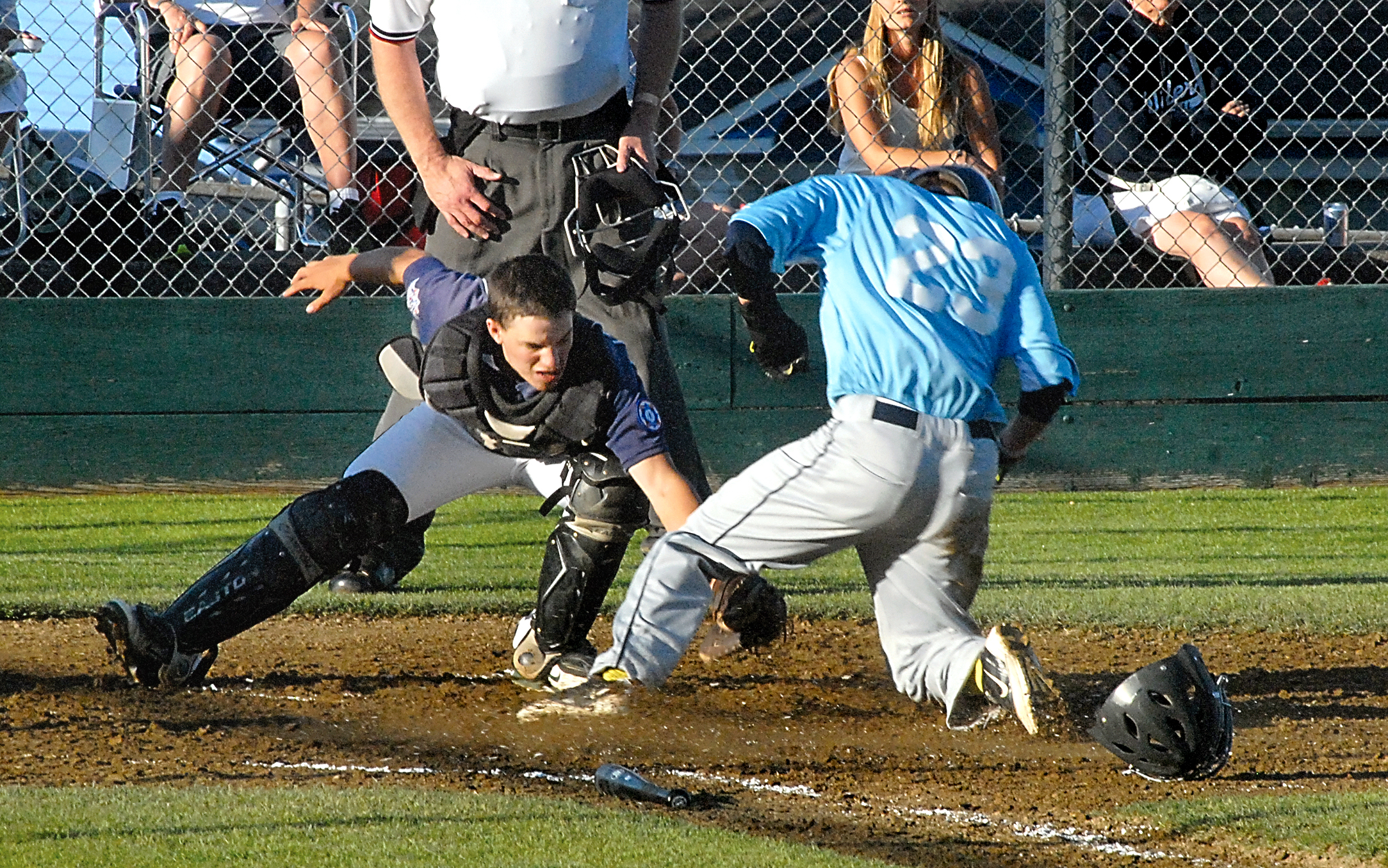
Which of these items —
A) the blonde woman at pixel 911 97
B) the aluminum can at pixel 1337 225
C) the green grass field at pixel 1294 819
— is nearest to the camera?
the green grass field at pixel 1294 819

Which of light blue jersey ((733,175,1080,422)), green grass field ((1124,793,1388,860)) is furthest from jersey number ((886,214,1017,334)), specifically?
green grass field ((1124,793,1388,860))

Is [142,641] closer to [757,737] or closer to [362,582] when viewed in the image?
[757,737]

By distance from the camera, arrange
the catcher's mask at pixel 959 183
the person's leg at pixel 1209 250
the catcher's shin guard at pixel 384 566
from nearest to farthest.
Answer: the catcher's mask at pixel 959 183
the catcher's shin guard at pixel 384 566
the person's leg at pixel 1209 250

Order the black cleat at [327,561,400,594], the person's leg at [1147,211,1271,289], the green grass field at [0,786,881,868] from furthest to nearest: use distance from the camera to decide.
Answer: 1. the person's leg at [1147,211,1271,289]
2. the black cleat at [327,561,400,594]
3. the green grass field at [0,786,881,868]

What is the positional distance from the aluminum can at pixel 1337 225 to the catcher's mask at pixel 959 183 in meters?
4.01

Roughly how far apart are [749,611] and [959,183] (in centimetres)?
115

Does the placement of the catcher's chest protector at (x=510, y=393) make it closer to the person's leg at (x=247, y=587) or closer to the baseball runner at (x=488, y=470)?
the baseball runner at (x=488, y=470)

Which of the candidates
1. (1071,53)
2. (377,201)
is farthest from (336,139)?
(1071,53)

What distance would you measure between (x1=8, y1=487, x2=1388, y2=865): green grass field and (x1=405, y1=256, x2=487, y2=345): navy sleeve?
1.41 m

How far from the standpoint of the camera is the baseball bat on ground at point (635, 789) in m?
3.18

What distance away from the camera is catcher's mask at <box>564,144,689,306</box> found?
439cm

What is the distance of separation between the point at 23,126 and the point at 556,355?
416 centimetres

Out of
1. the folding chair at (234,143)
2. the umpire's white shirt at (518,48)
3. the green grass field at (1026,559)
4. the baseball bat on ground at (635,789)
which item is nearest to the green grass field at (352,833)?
the baseball bat on ground at (635,789)

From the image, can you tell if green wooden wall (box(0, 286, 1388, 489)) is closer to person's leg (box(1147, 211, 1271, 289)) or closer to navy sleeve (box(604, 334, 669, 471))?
person's leg (box(1147, 211, 1271, 289))
